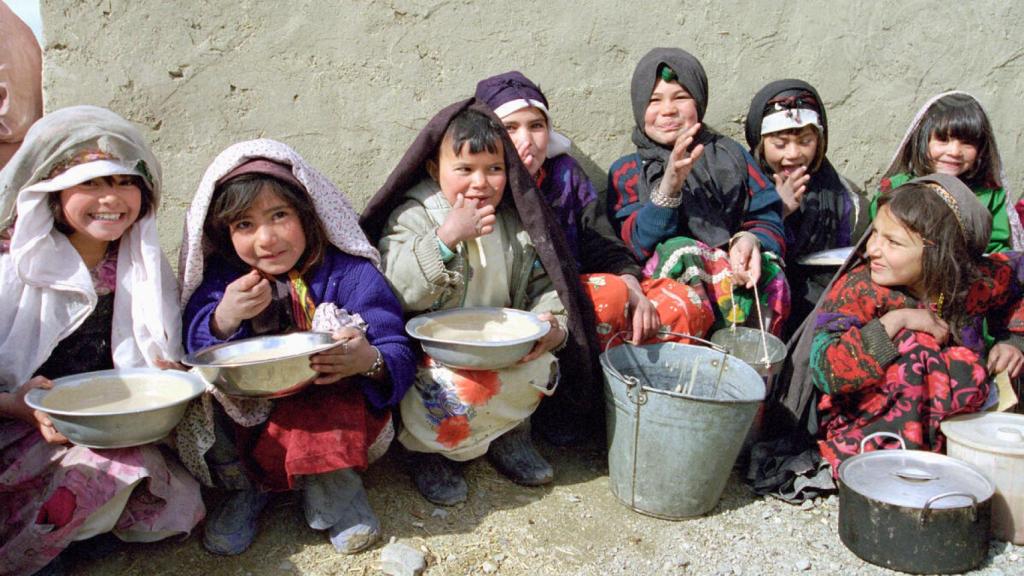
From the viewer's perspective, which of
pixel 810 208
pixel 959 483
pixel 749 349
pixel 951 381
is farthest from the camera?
pixel 810 208

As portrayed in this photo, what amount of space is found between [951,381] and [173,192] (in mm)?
3097

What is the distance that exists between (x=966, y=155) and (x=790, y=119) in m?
0.81

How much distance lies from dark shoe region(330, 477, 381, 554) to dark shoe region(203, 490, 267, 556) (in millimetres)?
279

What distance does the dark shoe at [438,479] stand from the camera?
320cm

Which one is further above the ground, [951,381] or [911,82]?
[911,82]

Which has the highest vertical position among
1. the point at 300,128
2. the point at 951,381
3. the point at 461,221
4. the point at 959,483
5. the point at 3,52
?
the point at 3,52

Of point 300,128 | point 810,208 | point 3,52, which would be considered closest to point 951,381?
point 810,208

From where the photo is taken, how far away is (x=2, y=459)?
2.66m

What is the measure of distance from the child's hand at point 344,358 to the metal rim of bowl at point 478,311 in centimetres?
18

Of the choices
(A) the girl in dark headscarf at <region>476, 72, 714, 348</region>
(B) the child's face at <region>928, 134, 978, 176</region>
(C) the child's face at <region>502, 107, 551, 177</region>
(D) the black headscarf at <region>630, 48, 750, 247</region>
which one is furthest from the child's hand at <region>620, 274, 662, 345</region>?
(B) the child's face at <region>928, 134, 978, 176</region>

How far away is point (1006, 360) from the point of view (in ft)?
11.1

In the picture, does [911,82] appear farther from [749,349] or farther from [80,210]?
[80,210]

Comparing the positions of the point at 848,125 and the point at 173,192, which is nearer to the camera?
the point at 173,192

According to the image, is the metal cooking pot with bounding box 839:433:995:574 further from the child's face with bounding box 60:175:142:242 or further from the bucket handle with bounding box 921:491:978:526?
the child's face with bounding box 60:175:142:242
